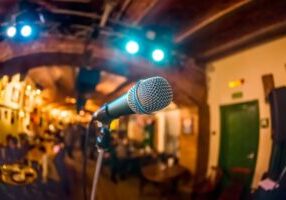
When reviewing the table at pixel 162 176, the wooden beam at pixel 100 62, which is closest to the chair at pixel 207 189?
the table at pixel 162 176

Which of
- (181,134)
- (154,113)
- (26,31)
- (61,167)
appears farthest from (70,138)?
(26,31)

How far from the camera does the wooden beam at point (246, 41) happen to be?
969 millimetres

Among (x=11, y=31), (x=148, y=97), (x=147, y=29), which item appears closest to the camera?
(x=148, y=97)

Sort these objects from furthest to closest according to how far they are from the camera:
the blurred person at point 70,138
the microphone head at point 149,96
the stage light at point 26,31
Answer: the stage light at point 26,31
the blurred person at point 70,138
the microphone head at point 149,96

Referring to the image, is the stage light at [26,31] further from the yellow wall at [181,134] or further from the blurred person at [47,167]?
the yellow wall at [181,134]

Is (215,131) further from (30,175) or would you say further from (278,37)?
(30,175)

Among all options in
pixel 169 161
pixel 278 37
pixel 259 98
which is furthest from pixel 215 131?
pixel 278 37

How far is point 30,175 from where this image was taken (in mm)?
903

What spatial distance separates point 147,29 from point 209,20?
351mm

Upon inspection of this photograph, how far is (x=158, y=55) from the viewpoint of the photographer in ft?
4.66

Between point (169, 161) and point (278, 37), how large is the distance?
2.35 ft

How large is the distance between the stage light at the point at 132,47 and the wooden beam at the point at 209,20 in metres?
0.22

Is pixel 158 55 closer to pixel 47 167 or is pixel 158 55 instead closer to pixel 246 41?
pixel 246 41

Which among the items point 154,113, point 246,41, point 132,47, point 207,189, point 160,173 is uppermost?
point 132,47
